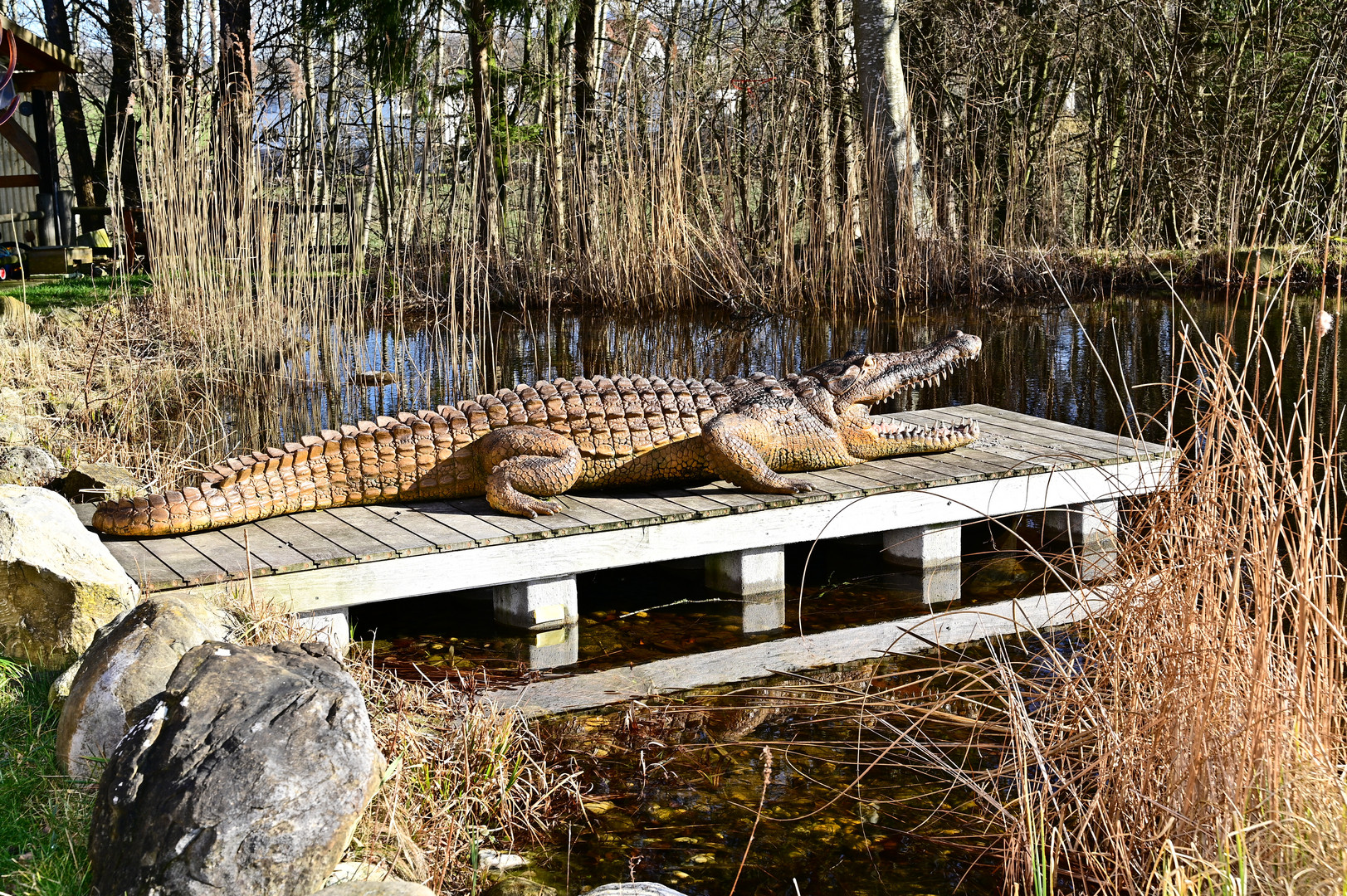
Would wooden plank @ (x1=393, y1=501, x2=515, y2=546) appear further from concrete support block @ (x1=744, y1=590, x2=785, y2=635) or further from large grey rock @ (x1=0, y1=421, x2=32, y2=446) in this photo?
large grey rock @ (x1=0, y1=421, x2=32, y2=446)

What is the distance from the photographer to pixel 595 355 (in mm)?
9117

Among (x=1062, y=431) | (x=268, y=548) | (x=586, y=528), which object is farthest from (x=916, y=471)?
(x=268, y=548)

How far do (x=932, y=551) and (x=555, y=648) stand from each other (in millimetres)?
1696

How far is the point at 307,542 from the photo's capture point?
4.13m

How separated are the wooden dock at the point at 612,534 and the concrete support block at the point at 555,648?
0.13 feet

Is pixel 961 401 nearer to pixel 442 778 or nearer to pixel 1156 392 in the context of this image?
pixel 1156 392

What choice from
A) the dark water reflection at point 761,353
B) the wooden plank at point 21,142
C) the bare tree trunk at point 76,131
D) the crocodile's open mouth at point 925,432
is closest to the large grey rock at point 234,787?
the crocodile's open mouth at point 925,432

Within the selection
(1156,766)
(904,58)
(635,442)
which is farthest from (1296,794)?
(904,58)

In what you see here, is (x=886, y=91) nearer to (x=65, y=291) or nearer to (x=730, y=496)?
(x=65, y=291)

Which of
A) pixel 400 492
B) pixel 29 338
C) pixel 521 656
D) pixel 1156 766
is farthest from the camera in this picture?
pixel 29 338

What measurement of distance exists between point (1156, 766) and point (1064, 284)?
10.2 metres

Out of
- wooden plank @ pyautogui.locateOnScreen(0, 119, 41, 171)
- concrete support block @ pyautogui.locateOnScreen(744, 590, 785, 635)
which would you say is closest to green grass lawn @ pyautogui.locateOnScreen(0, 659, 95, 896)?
concrete support block @ pyautogui.locateOnScreen(744, 590, 785, 635)

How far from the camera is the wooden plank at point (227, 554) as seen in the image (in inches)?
150

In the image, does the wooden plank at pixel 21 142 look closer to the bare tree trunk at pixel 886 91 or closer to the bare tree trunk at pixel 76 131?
the bare tree trunk at pixel 76 131
